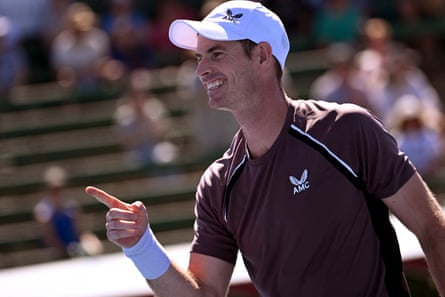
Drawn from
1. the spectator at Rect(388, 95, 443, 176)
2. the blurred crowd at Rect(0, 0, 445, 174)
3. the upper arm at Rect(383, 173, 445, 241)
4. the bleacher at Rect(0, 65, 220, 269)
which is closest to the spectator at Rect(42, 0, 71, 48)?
the blurred crowd at Rect(0, 0, 445, 174)

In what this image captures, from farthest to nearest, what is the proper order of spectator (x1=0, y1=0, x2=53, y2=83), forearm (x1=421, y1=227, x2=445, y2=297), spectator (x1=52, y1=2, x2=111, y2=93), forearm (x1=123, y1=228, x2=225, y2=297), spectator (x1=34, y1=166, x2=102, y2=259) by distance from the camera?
spectator (x1=0, y1=0, x2=53, y2=83) < spectator (x1=52, y1=2, x2=111, y2=93) < spectator (x1=34, y1=166, x2=102, y2=259) < forearm (x1=123, y1=228, x2=225, y2=297) < forearm (x1=421, y1=227, x2=445, y2=297)

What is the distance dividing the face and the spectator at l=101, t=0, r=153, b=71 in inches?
306

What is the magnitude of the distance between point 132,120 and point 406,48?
11.6ft

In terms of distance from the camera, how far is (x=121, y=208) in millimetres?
3822

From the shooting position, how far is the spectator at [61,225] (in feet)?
31.9

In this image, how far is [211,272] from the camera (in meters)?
4.04

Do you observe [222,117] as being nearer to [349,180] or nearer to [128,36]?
[128,36]

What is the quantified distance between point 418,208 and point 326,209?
30cm

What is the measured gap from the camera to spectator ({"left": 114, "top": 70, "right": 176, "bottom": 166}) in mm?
10578

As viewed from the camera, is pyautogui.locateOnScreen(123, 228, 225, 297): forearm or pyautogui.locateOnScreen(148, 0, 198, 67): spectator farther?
pyautogui.locateOnScreen(148, 0, 198, 67): spectator

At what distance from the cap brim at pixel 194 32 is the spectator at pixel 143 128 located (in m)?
6.56

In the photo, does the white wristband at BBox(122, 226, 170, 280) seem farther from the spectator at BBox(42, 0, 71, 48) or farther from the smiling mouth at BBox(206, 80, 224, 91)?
the spectator at BBox(42, 0, 71, 48)

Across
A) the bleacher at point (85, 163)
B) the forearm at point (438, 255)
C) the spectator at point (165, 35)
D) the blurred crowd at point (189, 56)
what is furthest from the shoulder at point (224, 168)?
the spectator at point (165, 35)

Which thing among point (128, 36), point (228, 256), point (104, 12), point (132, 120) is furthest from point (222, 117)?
point (228, 256)
